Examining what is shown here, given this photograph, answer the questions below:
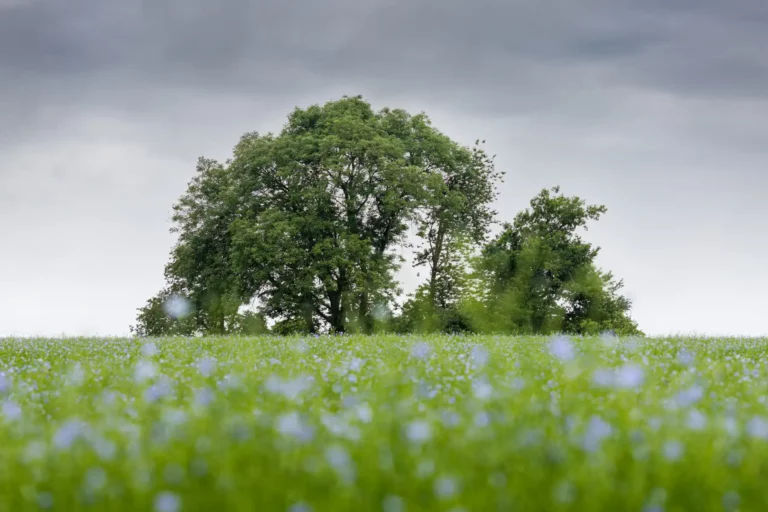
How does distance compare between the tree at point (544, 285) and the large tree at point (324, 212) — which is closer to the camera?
the large tree at point (324, 212)

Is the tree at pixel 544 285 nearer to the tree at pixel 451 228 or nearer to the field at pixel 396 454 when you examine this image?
the tree at pixel 451 228

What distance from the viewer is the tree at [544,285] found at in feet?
142

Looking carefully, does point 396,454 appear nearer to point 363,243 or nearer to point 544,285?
point 363,243

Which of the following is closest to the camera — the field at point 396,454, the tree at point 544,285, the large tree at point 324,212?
the field at point 396,454

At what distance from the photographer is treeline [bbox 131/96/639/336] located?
3688 centimetres

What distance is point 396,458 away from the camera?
13.7 feet

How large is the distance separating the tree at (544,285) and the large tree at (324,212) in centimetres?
403

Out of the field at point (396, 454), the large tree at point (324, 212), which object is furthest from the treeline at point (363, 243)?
the field at point (396, 454)

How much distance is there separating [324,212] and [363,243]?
306 centimetres

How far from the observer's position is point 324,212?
3762cm

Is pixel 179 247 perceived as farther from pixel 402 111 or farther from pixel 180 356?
pixel 180 356

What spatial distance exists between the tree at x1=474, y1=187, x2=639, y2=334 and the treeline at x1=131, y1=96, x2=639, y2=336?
9 centimetres

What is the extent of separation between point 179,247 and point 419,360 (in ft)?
123

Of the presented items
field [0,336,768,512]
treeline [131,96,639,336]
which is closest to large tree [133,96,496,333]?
treeline [131,96,639,336]
